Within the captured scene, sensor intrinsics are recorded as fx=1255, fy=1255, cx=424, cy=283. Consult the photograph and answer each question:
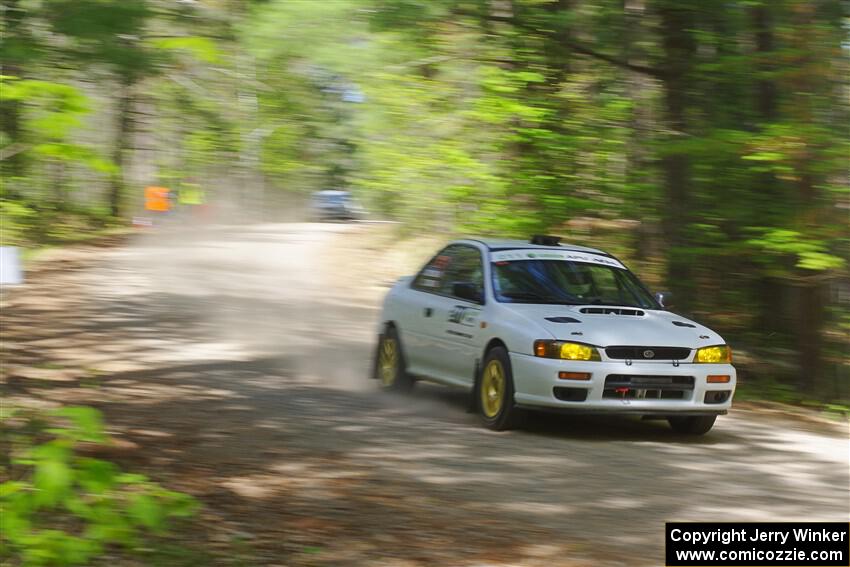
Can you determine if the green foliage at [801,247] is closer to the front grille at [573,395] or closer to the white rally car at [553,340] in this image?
the white rally car at [553,340]

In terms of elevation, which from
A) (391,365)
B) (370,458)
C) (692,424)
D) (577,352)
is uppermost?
(577,352)

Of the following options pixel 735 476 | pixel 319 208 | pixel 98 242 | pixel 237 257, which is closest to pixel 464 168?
pixel 735 476

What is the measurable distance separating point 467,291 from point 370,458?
97.1 inches

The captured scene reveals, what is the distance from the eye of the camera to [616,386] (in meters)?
10.3

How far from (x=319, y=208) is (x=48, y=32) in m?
53.5

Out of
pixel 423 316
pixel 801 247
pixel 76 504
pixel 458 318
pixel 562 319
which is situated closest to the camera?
pixel 76 504

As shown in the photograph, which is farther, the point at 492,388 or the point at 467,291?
the point at 467,291

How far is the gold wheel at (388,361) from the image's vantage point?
13117 mm

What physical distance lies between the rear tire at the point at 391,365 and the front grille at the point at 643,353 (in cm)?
310

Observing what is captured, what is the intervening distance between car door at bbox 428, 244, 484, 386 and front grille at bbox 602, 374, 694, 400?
146 centimetres

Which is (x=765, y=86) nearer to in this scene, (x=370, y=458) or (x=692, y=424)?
(x=692, y=424)

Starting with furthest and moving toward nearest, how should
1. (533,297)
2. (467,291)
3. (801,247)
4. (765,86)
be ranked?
(765,86) → (801,247) → (467,291) → (533,297)

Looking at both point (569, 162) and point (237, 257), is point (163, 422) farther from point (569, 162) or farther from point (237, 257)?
point (237, 257)

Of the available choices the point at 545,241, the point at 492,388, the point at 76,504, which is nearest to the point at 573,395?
the point at 492,388
